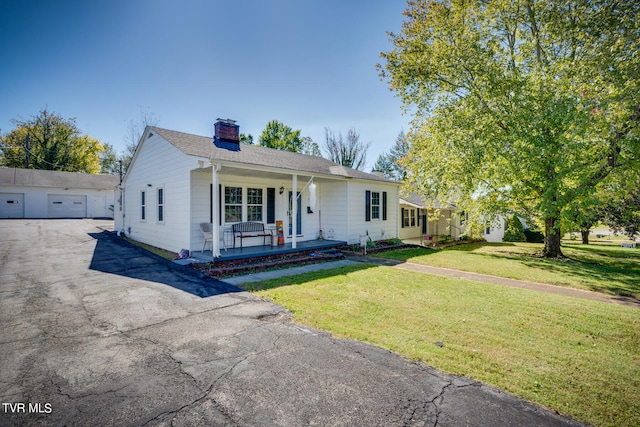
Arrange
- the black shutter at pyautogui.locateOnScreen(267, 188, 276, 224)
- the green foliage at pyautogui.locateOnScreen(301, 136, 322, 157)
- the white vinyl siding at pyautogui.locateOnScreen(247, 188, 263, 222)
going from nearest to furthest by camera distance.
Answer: the white vinyl siding at pyautogui.locateOnScreen(247, 188, 263, 222)
the black shutter at pyautogui.locateOnScreen(267, 188, 276, 224)
the green foliage at pyautogui.locateOnScreen(301, 136, 322, 157)

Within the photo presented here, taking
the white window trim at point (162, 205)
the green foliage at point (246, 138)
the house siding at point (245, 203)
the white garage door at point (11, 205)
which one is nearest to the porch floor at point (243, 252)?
the house siding at point (245, 203)

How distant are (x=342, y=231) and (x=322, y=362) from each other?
32.5 feet

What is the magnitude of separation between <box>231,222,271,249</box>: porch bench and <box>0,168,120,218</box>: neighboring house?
77.6 feet

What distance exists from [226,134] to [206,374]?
34.9 feet

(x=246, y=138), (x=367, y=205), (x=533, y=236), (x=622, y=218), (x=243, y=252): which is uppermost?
(x=246, y=138)

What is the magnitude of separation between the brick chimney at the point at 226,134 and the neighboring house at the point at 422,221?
36.9 feet

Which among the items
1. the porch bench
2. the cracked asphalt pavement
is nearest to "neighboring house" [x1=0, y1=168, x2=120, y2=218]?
the porch bench

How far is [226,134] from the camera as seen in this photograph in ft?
39.6

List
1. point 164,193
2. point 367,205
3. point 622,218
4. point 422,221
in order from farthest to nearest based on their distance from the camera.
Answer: point 422,221
point 622,218
point 367,205
point 164,193

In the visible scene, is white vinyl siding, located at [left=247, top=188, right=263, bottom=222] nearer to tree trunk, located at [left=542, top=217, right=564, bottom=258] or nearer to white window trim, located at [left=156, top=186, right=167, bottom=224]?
white window trim, located at [left=156, top=186, right=167, bottom=224]

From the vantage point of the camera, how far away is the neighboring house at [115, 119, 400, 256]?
9.60 metres

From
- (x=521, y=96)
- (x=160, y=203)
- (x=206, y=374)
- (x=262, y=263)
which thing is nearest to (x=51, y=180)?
(x=160, y=203)

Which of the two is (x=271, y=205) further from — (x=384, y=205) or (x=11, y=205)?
(x=11, y=205)

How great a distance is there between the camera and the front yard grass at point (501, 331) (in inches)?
116
